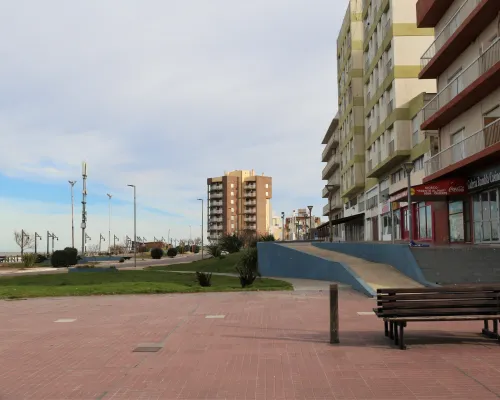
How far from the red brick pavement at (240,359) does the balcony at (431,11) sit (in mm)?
20271

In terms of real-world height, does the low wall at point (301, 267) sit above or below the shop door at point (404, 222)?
below

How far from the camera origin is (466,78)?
2272 centimetres

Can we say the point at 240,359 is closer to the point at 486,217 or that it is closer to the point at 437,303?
the point at 437,303

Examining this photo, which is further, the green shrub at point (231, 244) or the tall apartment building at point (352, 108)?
the green shrub at point (231, 244)

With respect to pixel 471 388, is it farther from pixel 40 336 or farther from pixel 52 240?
pixel 52 240

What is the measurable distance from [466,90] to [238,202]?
121 m

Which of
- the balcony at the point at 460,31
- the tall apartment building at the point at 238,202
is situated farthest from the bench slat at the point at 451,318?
the tall apartment building at the point at 238,202

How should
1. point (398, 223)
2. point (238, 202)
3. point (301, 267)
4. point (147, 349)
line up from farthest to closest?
1. point (238, 202)
2. point (398, 223)
3. point (301, 267)
4. point (147, 349)

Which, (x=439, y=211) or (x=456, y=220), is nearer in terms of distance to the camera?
(x=456, y=220)

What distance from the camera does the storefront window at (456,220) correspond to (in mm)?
25031

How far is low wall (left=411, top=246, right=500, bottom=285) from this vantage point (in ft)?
49.0

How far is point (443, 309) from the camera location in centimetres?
716

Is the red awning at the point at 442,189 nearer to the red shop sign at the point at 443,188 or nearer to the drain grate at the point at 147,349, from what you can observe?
the red shop sign at the point at 443,188

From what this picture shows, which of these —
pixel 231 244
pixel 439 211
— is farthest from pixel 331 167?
pixel 439 211
